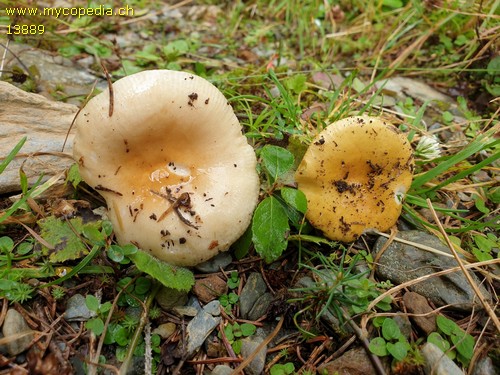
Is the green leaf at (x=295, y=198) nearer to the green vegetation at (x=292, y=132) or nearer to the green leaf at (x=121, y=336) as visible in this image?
the green vegetation at (x=292, y=132)

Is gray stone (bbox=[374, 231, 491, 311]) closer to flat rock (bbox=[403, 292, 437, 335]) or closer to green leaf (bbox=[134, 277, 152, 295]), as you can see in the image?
flat rock (bbox=[403, 292, 437, 335])

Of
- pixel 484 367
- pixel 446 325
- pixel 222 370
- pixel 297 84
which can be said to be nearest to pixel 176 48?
pixel 297 84

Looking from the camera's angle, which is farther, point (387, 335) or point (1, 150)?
point (1, 150)

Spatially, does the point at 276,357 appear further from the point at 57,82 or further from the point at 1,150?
the point at 57,82

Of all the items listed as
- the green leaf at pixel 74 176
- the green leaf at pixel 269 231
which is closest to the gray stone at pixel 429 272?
the green leaf at pixel 269 231

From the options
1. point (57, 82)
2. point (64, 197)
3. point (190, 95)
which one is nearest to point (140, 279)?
point (64, 197)

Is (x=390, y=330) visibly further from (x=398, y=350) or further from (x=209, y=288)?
(x=209, y=288)
